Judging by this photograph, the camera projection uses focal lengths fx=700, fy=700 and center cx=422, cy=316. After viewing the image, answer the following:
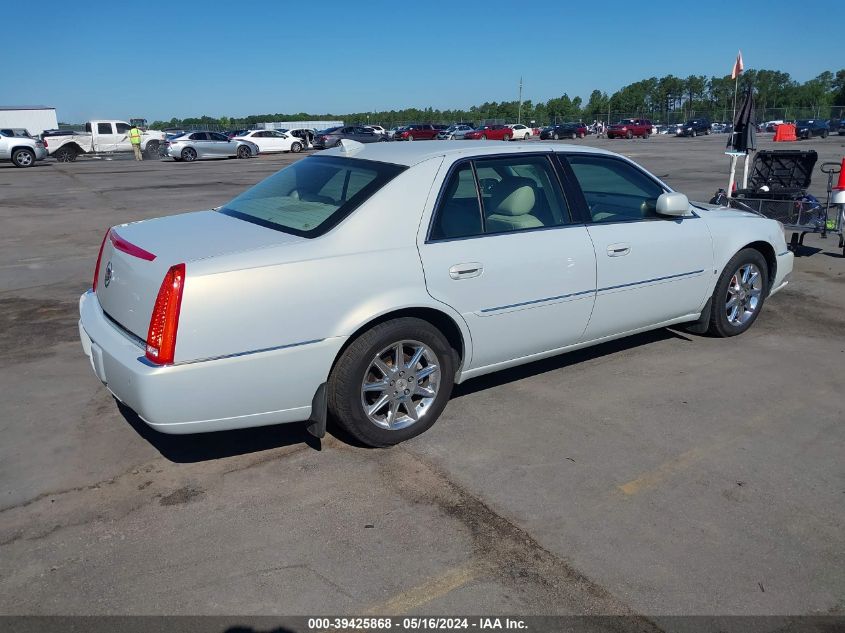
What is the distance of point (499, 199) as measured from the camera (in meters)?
4.38

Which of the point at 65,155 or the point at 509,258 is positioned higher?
the point at 509,258

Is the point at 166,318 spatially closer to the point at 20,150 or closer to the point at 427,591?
the point at 427,591

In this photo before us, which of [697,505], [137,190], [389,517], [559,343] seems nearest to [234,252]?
[389,517]

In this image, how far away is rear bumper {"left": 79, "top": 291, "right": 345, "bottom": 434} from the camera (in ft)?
10.7

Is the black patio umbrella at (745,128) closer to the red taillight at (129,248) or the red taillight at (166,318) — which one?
the red taillight at (129,248)

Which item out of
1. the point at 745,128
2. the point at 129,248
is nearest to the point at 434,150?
the point at 129,248

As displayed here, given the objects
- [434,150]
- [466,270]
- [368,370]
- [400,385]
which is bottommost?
[400,385]

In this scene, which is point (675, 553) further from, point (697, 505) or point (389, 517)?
point (389, 517)

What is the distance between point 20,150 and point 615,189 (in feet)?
103

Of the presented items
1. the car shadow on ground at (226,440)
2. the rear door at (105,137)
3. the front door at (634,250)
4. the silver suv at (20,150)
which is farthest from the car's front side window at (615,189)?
the rear door at (105,137)

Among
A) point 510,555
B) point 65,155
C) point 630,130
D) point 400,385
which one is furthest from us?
point 630,130

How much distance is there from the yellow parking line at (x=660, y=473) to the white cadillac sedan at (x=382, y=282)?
109cm

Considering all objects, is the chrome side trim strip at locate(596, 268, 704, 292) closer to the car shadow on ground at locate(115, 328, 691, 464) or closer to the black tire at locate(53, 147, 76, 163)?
the car shadow on ground at locate(115, 328, 691, 464)

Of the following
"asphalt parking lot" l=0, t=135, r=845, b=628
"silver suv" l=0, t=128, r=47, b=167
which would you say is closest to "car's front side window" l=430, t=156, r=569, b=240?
"asphalt parking lot" l=0, t=135, r=845, b=628
